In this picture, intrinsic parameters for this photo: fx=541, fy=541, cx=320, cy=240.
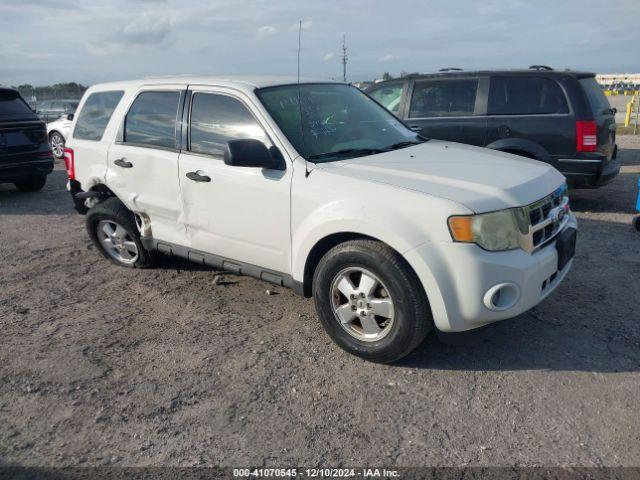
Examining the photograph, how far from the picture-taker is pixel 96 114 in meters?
5.30

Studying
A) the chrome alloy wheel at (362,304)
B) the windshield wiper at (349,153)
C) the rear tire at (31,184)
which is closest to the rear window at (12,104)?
the rear tire at (31,184)

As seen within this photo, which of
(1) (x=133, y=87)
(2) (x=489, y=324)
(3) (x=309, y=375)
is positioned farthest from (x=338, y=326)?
(1) (x=133, y=87)

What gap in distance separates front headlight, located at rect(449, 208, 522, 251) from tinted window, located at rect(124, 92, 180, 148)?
100.0 inches

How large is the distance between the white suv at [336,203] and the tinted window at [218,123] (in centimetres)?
1

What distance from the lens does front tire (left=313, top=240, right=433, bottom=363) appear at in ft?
10.6

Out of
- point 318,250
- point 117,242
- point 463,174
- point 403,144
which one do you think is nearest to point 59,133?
point 117,242

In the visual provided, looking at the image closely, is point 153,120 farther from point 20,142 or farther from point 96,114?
point 20,142

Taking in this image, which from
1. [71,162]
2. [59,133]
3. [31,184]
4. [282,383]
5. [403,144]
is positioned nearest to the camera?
[282,383]

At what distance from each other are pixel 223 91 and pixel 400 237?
195 cm

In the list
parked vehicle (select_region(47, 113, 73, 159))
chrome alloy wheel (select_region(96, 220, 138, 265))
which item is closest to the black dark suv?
chrome alloy wheel (select_region(96, 220, 138, 265))

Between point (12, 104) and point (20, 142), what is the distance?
0.67 m

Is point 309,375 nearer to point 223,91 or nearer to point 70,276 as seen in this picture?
point 223,91

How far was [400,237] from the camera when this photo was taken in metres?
3.17

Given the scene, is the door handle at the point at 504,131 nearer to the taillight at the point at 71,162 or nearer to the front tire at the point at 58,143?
the taillight at the point at 71,162
